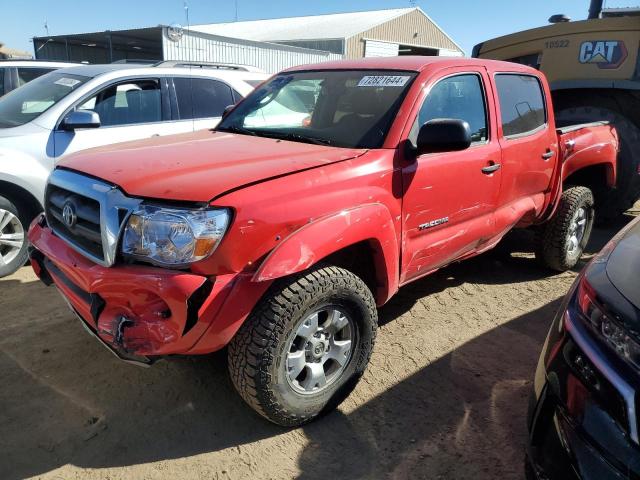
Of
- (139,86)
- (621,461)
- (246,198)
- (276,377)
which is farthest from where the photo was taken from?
(139,86)

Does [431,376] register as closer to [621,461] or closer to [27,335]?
[621,461]

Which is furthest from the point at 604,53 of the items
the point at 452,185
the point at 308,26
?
the point at 308,26

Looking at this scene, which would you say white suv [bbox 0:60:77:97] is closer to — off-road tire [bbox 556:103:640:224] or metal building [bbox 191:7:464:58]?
off-road tire [bbox 556:103:640:224]

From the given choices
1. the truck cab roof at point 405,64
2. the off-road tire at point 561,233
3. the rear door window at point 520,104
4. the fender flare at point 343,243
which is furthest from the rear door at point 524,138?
the fender flare at point 343,243

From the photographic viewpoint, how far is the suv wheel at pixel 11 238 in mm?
4406

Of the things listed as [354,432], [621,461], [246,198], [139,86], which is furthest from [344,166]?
[139,86]

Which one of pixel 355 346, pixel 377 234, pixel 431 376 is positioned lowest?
pixel 431 376

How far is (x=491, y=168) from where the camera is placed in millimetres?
3543

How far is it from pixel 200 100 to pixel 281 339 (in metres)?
4.00

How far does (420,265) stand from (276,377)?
1.28 meters

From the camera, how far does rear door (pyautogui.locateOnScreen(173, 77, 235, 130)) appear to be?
18.1 feet

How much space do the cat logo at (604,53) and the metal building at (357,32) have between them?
2390 cm

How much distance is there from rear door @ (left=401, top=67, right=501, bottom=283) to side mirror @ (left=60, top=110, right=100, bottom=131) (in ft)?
9.84

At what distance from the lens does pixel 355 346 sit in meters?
2.85
